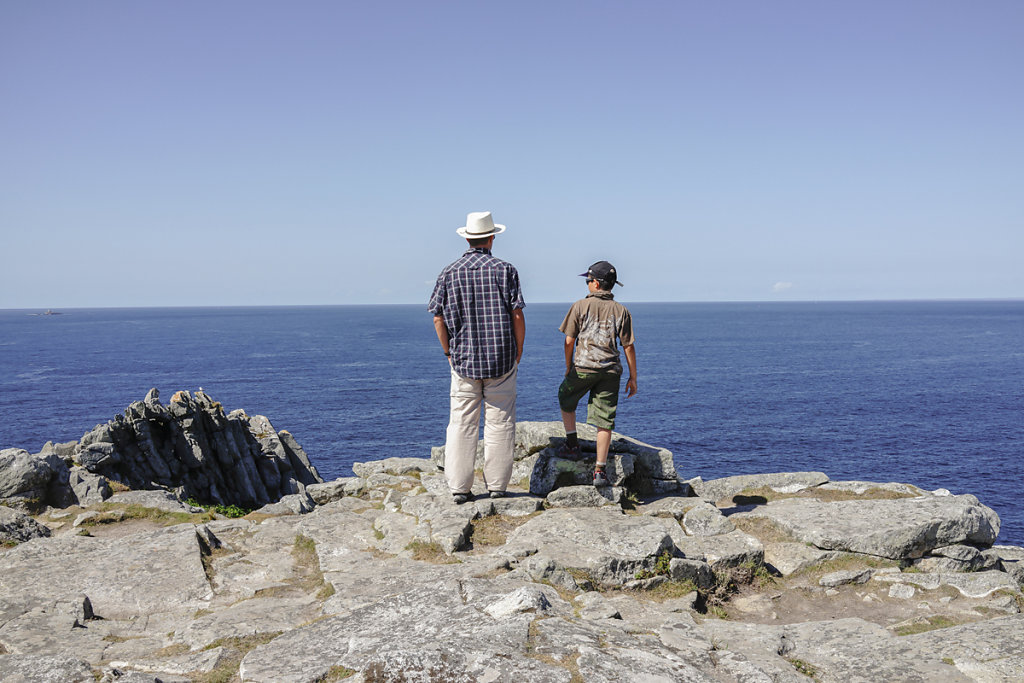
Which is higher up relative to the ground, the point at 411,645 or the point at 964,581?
the point at 411,645

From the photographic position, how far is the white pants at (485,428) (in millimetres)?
9781

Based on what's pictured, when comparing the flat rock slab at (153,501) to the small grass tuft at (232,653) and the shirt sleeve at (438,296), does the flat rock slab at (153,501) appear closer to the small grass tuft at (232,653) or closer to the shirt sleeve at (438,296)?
the shirt sleeve at (438,296)

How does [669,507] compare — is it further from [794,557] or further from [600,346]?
[600,346]

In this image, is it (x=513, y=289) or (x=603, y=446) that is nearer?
(x=513, y=289)

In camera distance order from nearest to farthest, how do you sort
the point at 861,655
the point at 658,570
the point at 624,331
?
the point at 861,655 < the point at 658,570 < the point at 624,331

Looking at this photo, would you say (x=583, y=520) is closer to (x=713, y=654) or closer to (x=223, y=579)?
(x=713, y=654)

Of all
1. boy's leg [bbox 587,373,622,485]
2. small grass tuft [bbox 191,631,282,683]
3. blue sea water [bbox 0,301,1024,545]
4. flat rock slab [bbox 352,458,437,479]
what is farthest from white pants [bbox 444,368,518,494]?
blue sea water [bbox 0,301,1024,545]

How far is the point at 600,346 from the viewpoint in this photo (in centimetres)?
1045

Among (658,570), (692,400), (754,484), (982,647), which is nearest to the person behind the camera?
(982,647)

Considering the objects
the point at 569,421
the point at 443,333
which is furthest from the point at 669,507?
the point at 443,333

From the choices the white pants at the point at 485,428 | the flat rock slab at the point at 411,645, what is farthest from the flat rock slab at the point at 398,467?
the flat rock slab at the point at 411,645

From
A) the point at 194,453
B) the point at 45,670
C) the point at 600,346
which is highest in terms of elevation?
the point at 600,346

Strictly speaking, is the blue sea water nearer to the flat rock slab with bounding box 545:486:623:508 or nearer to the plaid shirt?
the flat rock slab with bounding box 545:486:623:508

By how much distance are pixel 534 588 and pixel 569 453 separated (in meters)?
5.21
